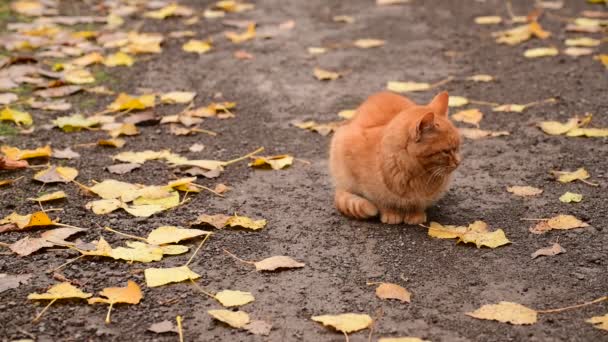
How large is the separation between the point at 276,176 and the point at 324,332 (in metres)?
1.46

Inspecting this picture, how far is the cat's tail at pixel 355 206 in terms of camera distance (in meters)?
3.41

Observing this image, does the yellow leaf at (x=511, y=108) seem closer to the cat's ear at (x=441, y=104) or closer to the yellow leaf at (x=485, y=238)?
the cat's ear at (x=441, y=104)

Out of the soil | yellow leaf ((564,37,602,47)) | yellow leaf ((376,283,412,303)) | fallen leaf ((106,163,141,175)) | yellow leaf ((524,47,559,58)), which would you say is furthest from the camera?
yellow leaf ((564,37,602,47))

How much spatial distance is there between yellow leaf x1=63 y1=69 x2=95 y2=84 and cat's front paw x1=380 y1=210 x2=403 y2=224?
102 inches

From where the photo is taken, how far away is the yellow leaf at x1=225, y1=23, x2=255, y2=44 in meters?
6.15

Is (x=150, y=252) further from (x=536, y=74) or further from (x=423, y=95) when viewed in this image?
(x=536, y=74)

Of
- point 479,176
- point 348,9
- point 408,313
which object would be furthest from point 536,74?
point 408,313

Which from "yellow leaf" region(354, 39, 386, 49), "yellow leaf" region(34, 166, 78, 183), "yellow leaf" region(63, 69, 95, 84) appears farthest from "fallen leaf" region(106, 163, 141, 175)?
"yellow leaf" region(354, 39, 386, 49)

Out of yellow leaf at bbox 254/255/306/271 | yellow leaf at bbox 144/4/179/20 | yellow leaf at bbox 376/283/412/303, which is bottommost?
yellow leaf at bbox 376/283/412/303

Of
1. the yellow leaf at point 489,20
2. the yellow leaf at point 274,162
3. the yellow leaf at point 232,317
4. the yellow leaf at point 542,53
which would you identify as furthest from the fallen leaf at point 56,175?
the yellow leaf at point 489,20

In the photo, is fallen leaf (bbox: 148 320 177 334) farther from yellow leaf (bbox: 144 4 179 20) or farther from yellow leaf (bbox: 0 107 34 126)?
yellow leaf (bbox: 144 4 179 20)

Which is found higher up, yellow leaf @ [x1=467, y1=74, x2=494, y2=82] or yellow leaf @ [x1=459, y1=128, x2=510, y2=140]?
yellow leaf @ [x1=467, y1=74, x2=494, y2=82]

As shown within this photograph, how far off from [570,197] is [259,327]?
1.67 m

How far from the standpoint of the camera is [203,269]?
2.99 m
